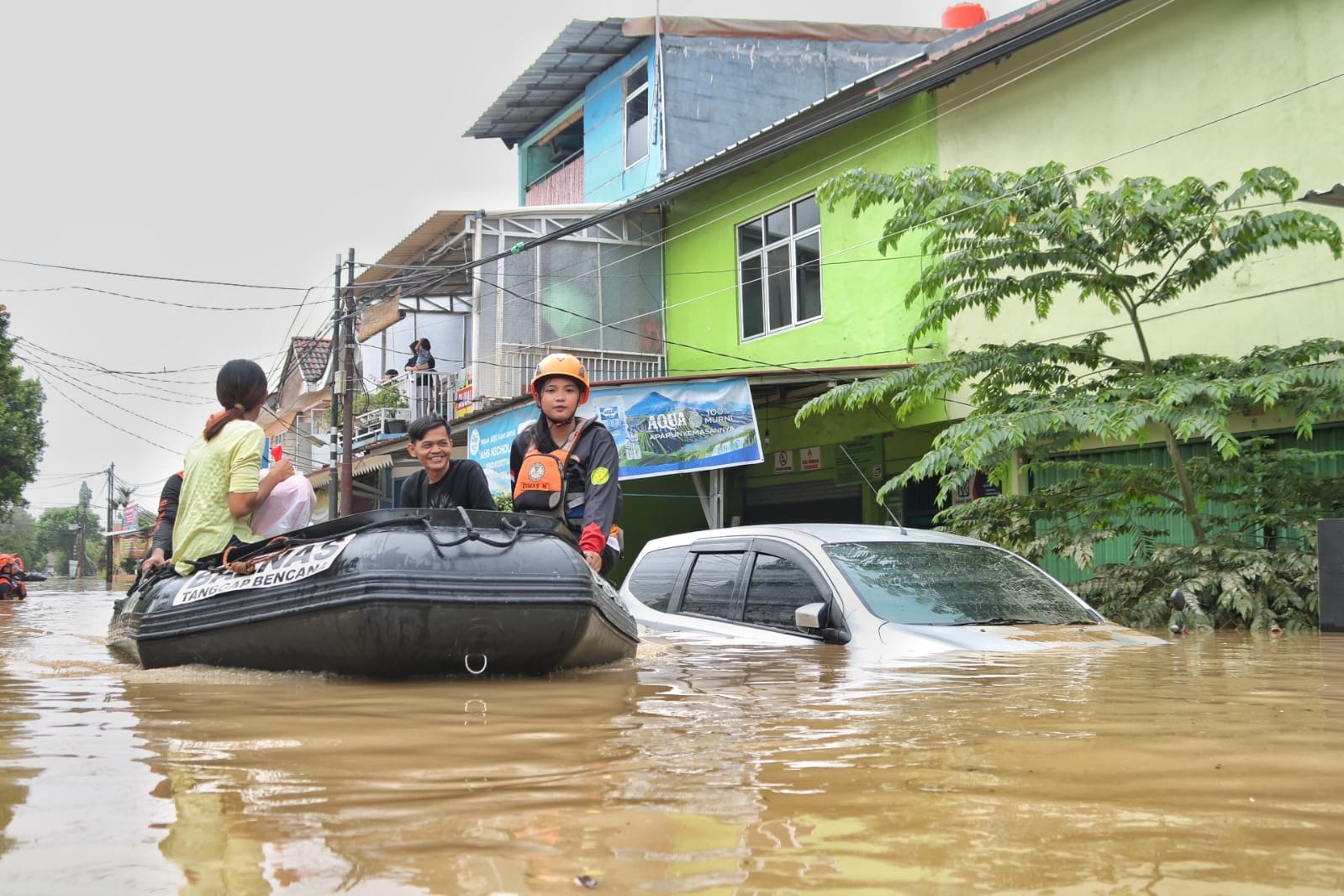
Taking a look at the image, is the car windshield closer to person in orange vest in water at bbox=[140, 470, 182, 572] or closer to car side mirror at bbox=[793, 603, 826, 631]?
car side mirror at bbox=[793, 603, 826, 631]

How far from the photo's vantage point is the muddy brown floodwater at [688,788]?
1988 millimetres

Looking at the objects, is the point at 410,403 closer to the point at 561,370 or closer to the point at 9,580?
the point at 9,580

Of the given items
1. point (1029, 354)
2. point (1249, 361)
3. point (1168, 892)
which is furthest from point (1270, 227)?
point (1168, 892)

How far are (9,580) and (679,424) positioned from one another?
1337 cm

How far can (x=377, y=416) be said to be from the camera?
961 inches

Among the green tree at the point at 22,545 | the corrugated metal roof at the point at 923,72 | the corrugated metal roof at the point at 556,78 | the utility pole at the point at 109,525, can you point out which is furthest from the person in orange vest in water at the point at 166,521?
the green tree at the point at 22,545

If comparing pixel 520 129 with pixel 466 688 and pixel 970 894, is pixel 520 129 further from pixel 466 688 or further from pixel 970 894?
pixel 970 894

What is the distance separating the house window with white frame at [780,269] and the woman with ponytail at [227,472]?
1161 centimetres

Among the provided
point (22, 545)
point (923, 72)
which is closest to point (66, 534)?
point (22, 545)

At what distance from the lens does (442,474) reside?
648 cm

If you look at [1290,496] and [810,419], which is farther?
[810,419]

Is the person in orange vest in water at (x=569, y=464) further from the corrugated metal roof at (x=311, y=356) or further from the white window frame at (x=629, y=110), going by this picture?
the corrugated metal roof at (x=311, y=356)

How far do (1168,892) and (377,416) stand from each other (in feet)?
77.0

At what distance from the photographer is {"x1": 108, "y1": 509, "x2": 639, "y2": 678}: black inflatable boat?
495 cm
